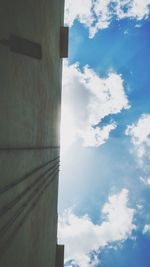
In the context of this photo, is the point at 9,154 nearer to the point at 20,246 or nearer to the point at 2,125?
the point at 2,125

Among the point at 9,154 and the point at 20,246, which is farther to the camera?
the point at 20,246

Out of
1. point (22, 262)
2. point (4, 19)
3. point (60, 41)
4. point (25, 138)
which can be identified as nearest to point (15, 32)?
point (4, 19)

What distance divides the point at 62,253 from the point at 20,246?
830 cm

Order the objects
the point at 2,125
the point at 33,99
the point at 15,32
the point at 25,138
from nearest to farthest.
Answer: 1. the point at 2,125
2. the point at 15,32
3. the point at 25,138
4. the point at 33,99

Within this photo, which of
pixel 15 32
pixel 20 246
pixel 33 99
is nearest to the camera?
pixel 15 32

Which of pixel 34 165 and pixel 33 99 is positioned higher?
pixel 33 99

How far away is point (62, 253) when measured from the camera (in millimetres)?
10961

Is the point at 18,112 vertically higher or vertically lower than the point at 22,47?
lower

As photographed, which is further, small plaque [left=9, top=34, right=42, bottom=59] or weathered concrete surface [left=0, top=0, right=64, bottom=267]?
small plaque [left=9, top=34, right=42, bottom=59]

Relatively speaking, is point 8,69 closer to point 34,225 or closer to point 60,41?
point 34,225

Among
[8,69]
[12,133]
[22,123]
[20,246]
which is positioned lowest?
[20,246]

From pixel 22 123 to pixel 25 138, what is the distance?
0.28 meters

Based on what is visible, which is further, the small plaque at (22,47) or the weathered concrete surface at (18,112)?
the small plaque at (22,47)

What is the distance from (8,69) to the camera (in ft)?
9.85
